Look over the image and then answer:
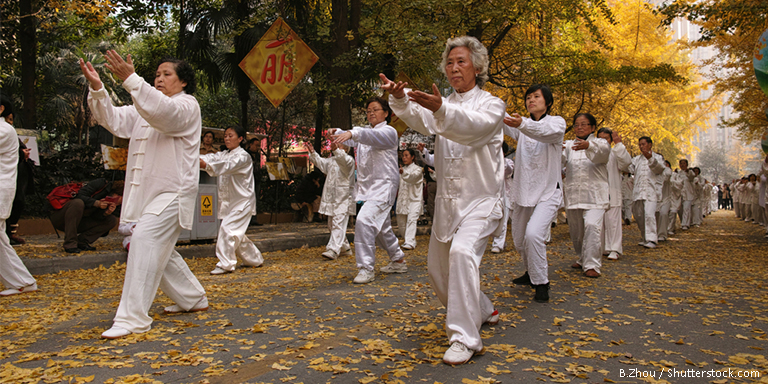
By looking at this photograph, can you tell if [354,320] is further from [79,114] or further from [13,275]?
[79,114]

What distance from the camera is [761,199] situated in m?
18.7

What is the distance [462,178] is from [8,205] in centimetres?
470

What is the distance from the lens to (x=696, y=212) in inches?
803

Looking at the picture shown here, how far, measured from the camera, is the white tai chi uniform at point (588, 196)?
7.17m

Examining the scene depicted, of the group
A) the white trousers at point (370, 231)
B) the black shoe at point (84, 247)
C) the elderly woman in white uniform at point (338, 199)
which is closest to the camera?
the white trousers at point (370, 231)

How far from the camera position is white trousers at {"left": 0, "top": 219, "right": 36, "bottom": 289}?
572 centimetres

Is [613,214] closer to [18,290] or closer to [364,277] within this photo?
[364,277]

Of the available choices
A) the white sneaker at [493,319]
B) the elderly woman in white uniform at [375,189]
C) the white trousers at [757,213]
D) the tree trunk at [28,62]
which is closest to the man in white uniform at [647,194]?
the elderly woman in white uniform at [375,189]

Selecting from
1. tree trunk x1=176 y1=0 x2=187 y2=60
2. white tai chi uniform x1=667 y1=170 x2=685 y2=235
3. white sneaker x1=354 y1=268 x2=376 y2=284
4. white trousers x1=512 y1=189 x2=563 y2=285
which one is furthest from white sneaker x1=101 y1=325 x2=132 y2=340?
tree trunk x1=176 y1=0 x2=187 y2=60

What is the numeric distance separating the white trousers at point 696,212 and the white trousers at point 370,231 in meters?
16.1

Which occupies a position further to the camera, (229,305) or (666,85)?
Answer: (666,85)

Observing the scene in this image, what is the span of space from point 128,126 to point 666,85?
24.6 metres

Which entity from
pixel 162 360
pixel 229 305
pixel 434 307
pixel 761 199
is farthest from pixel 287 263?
pixel 761 199

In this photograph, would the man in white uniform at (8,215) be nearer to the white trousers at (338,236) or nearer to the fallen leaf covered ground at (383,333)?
the fallen leaf covered ground at (383,333)
